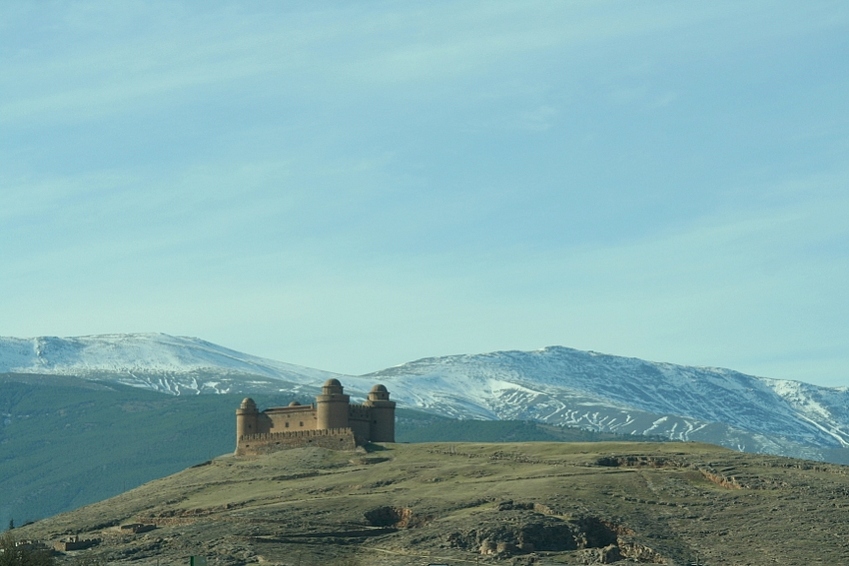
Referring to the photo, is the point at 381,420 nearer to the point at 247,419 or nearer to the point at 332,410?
the point at 332,410

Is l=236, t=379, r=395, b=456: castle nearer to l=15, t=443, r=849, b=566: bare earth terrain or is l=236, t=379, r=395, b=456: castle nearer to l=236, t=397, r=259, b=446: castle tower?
l=236, t=397, r=259, b=446: castle tower

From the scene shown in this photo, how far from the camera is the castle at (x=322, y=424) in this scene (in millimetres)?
178625

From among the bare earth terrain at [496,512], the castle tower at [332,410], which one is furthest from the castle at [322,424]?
the bare earth terrain at [496,512]

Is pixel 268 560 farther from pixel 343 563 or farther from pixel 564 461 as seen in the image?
pixel 564 461

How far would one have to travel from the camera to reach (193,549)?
137000 millimetres

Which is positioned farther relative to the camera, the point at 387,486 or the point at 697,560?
the point at 387,486

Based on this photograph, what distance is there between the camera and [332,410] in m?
180

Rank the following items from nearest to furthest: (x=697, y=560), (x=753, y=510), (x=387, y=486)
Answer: (x=697, y=560), (x=753, y=510), (x=387, y=486)

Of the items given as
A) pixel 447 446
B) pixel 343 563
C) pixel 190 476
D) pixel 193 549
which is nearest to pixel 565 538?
pixel 343 563

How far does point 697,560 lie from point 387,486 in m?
35.2

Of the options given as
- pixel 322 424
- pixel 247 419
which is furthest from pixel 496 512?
pixel 247 419

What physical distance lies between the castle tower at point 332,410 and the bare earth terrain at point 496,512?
844cm

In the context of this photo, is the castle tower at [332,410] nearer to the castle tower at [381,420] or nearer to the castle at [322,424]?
the castle at [322,424]

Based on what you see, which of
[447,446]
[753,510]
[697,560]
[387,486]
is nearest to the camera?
[697,560]
